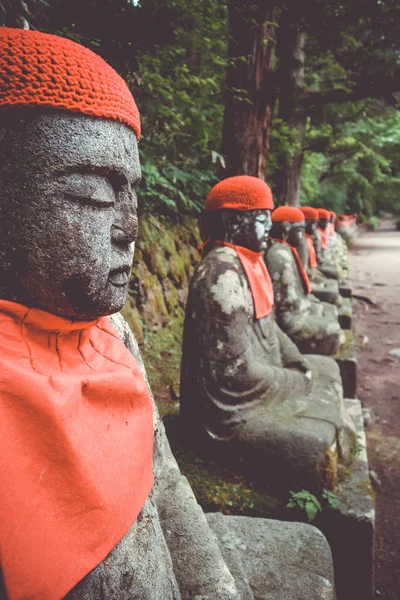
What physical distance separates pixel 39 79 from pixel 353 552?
2414 millimetres

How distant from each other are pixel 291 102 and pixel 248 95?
2.99 m

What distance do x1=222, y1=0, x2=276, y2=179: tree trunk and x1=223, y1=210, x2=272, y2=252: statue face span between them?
7.91 ft

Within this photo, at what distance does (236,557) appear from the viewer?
1.29 metres

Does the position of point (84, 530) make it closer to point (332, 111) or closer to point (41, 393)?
point (41, 393)

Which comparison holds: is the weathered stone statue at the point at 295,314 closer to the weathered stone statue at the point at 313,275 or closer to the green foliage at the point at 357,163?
the weathered stone statue at the point at 313,275

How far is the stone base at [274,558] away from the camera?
1258 millimetres

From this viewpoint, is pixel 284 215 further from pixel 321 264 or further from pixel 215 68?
pixel 321 264

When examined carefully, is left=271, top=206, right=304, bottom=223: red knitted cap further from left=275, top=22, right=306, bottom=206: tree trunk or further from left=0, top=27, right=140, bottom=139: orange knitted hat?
left=0, top=27, right=140, bottom=139: orange knitted hat

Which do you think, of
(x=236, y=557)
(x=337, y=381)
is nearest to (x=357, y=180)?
(x=337, y=381)

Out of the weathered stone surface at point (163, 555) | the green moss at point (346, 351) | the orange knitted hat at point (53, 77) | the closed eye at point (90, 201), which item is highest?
the orange knitted hat at point (53, 77)

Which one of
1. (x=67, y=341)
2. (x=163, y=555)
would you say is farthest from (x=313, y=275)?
(x=67, y=341)

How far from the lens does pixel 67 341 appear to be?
935 mm

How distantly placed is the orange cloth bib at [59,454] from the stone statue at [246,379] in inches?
55.4

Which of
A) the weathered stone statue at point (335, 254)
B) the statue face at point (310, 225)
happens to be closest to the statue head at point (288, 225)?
the statue face at point (310, 225)
